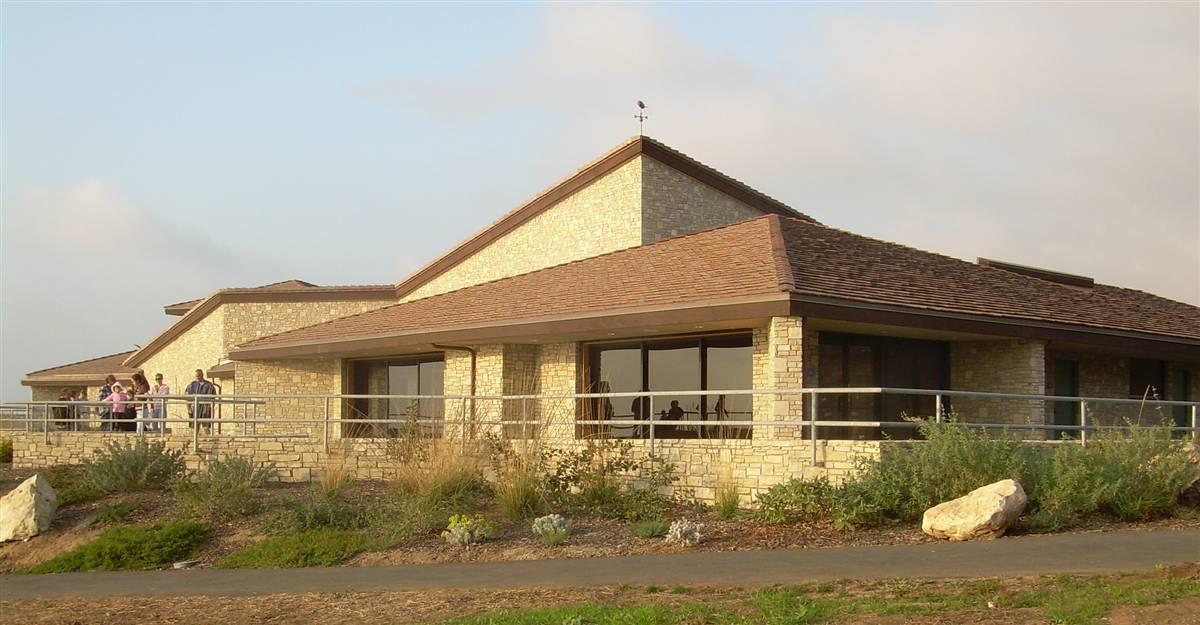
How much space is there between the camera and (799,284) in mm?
17969

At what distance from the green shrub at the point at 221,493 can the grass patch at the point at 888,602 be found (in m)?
7.96

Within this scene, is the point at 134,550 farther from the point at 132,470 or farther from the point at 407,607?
the point at 407,607

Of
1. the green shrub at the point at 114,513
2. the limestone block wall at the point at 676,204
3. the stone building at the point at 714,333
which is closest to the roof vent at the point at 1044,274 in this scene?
the stone building at the point at 714,333

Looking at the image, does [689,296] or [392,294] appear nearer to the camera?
[689,296]

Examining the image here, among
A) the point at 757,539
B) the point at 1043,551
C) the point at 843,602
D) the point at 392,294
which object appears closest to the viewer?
the point at 843,602

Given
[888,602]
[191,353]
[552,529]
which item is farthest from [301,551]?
[191,353]

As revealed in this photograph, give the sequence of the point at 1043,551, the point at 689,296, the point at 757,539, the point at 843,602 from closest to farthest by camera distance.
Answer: the point at 843,602, the point at 1043,551, the point at 757,539, the point at 689,296

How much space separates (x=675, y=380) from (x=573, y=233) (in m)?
7.51

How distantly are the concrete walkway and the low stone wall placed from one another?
2.88 metres

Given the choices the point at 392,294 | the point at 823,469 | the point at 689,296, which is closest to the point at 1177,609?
the point at 823,469

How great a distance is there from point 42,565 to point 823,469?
10.1m

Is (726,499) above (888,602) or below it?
above

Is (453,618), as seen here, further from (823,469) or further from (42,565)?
(42,565)

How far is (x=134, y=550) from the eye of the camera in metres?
15.0
